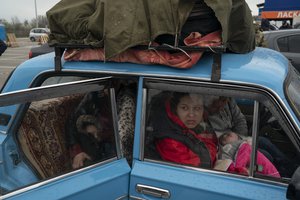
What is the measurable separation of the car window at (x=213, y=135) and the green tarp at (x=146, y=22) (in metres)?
0.31

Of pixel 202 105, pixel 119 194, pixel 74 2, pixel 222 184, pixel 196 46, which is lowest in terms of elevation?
pixel 119 194

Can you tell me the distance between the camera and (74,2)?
7.66 feet

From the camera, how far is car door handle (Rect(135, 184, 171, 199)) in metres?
1.88

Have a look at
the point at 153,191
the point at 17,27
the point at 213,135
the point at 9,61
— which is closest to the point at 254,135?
the point at 213,135

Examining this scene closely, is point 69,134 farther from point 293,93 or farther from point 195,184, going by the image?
point 293,93

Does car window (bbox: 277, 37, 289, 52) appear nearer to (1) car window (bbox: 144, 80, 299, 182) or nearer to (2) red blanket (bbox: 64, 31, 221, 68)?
(1) car window (bbox: 144, 80, 299, 182)

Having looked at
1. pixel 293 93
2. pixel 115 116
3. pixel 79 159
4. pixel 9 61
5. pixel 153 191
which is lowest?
pixel 9 61

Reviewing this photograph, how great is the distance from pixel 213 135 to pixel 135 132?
0.47 metres

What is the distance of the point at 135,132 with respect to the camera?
→ 201 cm

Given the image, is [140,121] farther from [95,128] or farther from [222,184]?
[222,184]

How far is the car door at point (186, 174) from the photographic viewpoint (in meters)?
1.79

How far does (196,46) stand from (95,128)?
0.75m

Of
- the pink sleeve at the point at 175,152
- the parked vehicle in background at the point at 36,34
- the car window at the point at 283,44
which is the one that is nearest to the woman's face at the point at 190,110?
the pink sleeve at the point at 175,152

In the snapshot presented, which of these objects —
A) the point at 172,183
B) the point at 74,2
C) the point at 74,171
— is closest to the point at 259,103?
the point at 172,183
